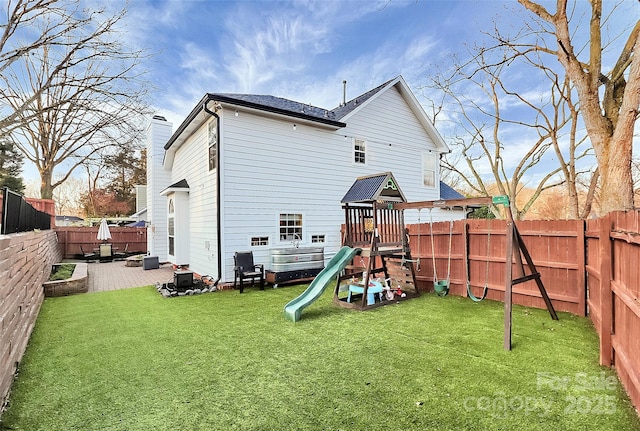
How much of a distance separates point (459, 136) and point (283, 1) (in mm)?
14048

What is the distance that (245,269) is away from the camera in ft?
25.4

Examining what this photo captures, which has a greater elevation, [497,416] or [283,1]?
[283,1]

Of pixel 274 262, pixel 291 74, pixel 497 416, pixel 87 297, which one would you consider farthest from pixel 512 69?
pixel 87 297

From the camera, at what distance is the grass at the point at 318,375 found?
2.46 meters

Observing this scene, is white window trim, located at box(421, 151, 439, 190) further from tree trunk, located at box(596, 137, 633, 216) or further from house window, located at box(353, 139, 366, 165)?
tree trunk, located at box(596, 137, 633, 216)

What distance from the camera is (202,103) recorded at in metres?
7.96

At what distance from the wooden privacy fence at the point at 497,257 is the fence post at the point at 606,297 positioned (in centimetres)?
199

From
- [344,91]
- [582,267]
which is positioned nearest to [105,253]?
[344,91]

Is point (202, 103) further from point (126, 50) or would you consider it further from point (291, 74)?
point (291, 74)

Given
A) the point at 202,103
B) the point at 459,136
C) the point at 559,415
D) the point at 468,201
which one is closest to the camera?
the point at 559,415

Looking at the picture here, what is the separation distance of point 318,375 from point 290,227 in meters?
6.08

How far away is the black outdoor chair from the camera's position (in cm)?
751

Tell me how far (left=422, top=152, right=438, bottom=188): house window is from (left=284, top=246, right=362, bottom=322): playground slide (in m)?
7.44

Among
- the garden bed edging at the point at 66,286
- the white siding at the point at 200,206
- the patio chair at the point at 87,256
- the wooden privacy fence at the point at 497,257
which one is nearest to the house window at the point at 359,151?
the wooden privacy fence at the point at 497,257
